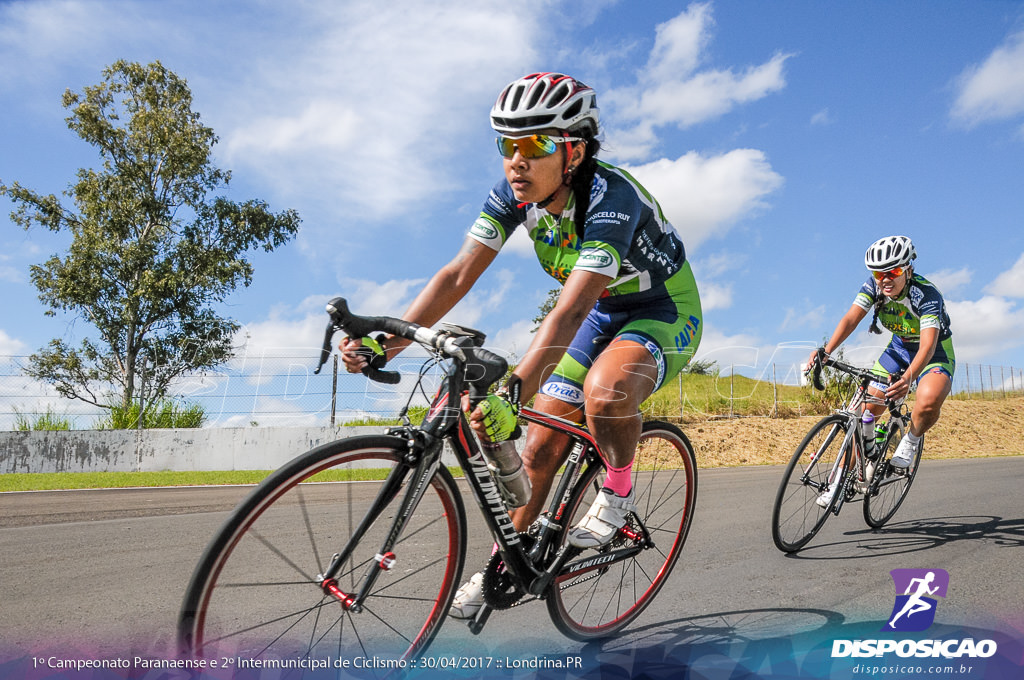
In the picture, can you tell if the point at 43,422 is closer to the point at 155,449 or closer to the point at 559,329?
the point at 155,449

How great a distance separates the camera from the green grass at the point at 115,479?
10.5 m

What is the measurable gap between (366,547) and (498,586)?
706mm

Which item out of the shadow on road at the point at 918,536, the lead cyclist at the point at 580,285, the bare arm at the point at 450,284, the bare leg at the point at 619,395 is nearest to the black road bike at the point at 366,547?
the lead cyclist at the point at 580,285

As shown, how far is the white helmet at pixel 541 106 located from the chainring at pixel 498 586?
1.71 metres

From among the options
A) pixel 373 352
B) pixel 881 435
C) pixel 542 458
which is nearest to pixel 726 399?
pixel 881 435

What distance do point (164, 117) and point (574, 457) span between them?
102 ft

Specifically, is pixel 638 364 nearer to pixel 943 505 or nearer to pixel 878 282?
pixel 878 282

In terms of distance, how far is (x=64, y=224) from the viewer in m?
28.5

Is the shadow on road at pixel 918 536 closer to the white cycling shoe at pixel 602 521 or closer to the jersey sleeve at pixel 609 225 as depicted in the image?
the white cycling shoe at pixel 602 521

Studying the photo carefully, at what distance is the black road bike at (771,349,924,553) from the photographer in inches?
202

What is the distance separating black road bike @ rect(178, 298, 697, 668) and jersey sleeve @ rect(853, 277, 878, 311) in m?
4.72

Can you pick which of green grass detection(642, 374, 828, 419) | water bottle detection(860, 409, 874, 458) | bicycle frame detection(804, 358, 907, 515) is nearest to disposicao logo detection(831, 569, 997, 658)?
bicycle frame detection(804, 358, 907, 515)

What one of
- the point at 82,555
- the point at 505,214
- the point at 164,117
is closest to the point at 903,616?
the point at 505,214

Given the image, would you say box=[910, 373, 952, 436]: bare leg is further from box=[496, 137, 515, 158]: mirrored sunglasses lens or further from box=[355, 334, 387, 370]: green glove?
box=[355, 334, 387, 370]: green glove
